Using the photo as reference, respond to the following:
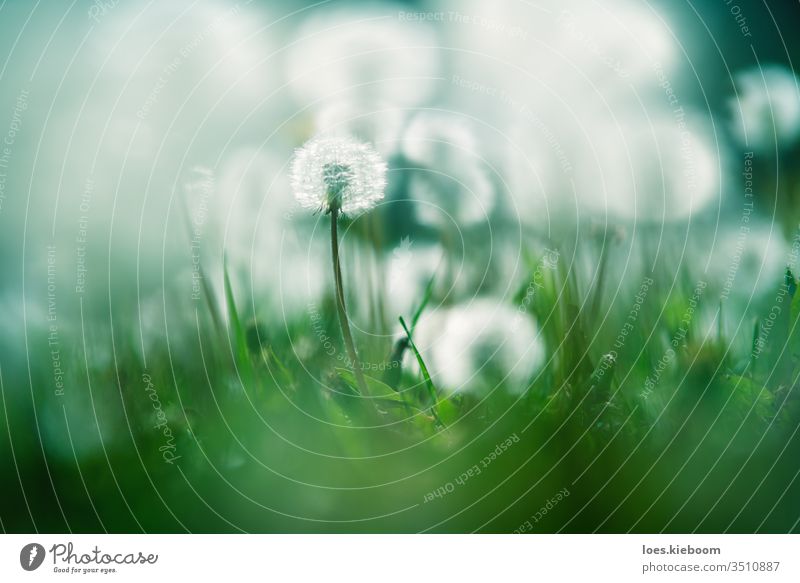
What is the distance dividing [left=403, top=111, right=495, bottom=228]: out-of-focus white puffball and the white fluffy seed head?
0.18 feet

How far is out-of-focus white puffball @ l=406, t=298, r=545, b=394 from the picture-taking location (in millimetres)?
751

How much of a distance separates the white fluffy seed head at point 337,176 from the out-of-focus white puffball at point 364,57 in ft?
0.21

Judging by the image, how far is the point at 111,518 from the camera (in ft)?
2.47

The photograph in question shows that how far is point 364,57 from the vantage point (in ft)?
2.50

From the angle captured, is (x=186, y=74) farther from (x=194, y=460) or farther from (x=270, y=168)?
(x=194, y=460)

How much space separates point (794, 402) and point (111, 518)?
31.7 inches

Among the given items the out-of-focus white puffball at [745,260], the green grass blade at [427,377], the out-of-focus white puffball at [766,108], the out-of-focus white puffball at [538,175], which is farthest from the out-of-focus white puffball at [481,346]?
the out-of-focus white puffball at [766,108]

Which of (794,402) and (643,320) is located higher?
(643,320)

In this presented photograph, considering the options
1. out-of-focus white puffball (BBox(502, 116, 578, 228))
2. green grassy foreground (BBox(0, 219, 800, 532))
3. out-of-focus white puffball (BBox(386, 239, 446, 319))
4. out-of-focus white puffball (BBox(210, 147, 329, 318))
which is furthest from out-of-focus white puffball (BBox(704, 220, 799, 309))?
out-of-focus white puffball (BBox(210, 147, 329, 318))

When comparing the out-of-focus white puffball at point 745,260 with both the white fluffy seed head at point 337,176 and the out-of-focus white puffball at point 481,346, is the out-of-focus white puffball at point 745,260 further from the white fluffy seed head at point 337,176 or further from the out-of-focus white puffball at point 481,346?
the white fluffy seed head at point 337,176

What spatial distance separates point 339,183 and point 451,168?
0.13 meters

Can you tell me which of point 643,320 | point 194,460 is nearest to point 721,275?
point 643,320

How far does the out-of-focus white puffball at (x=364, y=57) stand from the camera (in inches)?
29.9
